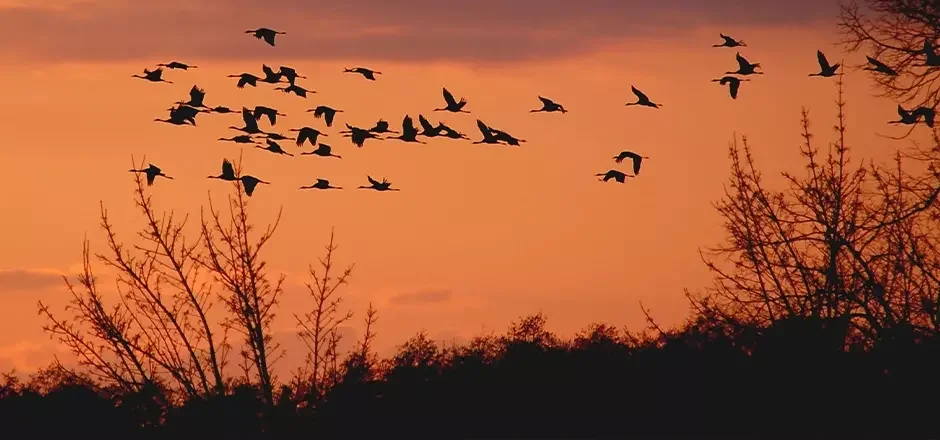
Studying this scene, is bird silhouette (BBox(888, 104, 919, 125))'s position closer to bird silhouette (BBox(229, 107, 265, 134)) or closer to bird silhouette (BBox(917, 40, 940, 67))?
bird silhouette (BBox(917, 40, 940, 67))

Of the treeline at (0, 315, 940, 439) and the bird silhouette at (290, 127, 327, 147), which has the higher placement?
the bird silhouette at (290, 127, 327, 147)

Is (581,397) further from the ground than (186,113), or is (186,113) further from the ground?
(186,113)

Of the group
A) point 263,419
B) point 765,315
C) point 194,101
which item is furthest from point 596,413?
point 194,101

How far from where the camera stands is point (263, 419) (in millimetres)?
30875

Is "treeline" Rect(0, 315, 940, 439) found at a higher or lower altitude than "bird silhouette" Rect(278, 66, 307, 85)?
lower

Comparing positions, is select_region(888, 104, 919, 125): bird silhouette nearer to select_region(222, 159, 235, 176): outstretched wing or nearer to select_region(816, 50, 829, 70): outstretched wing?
select_region(816, 50, 829, 70): outstretched wing

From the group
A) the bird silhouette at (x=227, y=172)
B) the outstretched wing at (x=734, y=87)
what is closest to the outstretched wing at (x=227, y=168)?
the bird silhouette at (x=227, y=172)

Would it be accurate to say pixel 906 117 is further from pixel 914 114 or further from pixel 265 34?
pixel 265 34

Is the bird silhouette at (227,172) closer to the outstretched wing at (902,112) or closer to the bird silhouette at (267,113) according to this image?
the bird silhouette at (267,113)

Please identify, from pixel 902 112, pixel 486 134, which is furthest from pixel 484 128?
pixel 902 112

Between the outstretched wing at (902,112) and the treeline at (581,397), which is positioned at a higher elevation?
the outstretched wing at (902,112)

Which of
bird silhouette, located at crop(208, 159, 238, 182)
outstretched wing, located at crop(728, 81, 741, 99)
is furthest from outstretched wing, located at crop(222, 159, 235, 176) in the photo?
outstretched wing, located at crop(728, 81, 741, 99)

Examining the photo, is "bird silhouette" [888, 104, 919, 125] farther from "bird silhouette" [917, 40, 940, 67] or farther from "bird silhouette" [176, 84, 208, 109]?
"bird silhouette" [176, 84, 208, 109]

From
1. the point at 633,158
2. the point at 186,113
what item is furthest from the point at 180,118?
the point at 633,158
